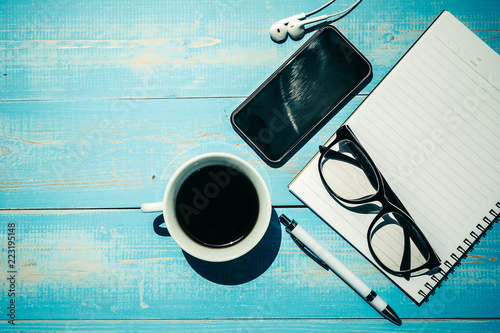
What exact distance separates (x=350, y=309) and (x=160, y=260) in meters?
0.31

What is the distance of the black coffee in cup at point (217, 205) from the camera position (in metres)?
0.53

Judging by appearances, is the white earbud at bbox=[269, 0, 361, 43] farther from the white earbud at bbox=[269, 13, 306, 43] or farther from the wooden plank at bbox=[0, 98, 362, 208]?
the wooden plank at bbox=[0, 98, 362, 208]

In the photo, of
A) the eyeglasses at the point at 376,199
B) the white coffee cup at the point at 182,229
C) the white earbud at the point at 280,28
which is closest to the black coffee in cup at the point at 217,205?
the white coffee cup at the point at 182,229

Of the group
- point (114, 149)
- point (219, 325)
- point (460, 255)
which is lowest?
point (219, 325)

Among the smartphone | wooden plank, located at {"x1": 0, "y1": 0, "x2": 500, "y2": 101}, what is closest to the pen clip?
the smartphone

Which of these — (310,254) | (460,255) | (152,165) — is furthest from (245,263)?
(460,255)

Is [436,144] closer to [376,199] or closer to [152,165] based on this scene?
[376,199]

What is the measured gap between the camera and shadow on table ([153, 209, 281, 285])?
582 millimetres

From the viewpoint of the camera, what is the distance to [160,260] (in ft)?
1.93

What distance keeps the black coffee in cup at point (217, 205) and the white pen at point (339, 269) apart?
0.22 feet

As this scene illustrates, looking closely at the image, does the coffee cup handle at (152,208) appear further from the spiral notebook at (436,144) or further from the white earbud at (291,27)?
the white earbud at (291,27)

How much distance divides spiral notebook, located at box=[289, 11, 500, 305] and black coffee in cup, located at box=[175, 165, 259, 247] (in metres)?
0.08

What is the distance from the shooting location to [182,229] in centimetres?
52

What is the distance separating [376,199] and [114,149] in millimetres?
413
